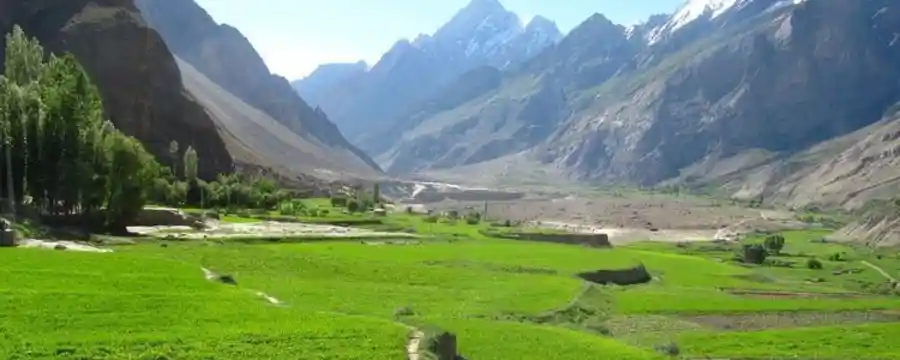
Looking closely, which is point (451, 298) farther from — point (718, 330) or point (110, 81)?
point (110, 81)

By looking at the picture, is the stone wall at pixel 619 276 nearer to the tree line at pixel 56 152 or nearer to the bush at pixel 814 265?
the tree line at pixel 56 152

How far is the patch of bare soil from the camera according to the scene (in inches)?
2292

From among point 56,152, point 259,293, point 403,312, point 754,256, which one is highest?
point 56,152

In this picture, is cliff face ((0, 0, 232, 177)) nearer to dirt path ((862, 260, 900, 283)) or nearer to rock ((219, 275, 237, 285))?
dirt path ((862, 260, 900, 283))

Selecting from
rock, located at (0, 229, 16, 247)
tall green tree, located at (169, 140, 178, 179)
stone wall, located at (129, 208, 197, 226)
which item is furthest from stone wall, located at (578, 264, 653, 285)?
tall green tree, located at (169, 140, 178, 179)

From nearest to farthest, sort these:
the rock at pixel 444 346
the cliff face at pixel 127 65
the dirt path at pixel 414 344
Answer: the dirt path at pixel 414 344 < the rock at pixel 444 346 < the cliff face at pixel 127 65

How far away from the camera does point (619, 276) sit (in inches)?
3216

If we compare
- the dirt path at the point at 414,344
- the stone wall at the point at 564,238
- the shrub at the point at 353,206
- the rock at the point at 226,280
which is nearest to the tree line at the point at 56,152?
the rock at the point at 226,280

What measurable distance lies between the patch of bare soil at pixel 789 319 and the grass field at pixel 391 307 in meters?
0.14

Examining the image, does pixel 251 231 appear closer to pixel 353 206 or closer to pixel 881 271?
pixel 353 206

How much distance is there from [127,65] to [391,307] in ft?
495

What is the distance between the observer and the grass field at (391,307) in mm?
29281

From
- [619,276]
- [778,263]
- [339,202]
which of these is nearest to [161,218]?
[619,276]

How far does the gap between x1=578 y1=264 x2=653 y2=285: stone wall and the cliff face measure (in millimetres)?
110347
